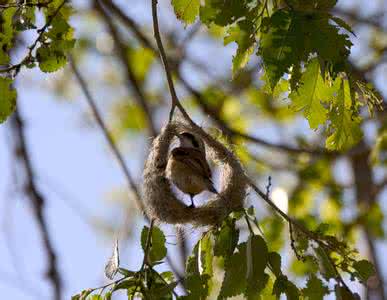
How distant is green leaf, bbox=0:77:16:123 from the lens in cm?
265

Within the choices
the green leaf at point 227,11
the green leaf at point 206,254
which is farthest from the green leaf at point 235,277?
the green leaf at point 227,11

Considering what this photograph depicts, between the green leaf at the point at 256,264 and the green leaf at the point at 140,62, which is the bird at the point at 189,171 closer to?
the green leaf at the point at 256,264

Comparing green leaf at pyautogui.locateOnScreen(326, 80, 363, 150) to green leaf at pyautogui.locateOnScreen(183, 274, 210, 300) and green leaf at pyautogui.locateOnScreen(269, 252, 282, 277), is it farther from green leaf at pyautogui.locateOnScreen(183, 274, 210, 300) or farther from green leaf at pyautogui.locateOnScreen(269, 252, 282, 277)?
green leaf at pyautogui.locateOnScreen(183, 274, 210, 300)

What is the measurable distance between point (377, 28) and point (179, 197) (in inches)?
152

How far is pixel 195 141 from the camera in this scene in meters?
2.82

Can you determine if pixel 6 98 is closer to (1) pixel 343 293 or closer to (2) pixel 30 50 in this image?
(2) pixel 30 50

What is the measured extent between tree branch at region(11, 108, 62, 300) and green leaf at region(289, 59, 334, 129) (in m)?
2.30

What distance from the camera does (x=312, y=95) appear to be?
8.09 ft

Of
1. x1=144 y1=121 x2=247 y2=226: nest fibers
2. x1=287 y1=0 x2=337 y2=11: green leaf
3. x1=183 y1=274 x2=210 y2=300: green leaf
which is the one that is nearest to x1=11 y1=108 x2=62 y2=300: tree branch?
x1=144 y1=121 x2=247 y2=226: nest fibers

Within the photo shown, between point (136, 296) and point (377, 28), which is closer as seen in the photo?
point (136, 296)

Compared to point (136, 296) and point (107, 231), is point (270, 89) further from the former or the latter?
point (107, 231)

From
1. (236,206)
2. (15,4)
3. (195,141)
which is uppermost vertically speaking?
(15,4)

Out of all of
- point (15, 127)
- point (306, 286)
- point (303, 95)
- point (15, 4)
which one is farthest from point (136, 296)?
point (15, 127)

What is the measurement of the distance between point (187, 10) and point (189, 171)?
489 millimetres
